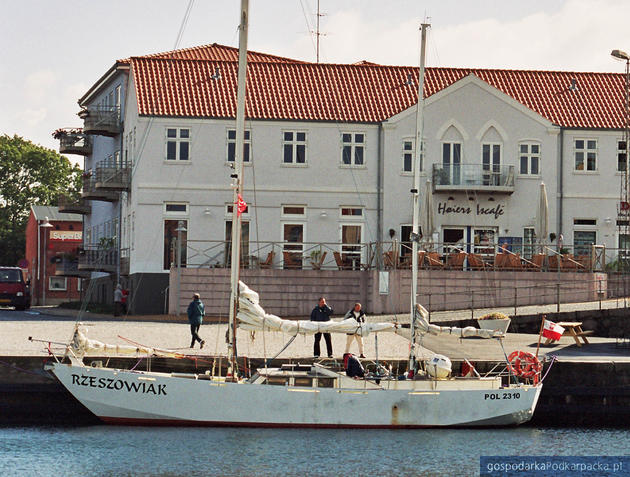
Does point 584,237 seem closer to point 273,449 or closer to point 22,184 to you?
point 273,449

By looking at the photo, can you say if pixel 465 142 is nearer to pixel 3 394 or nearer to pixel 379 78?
pixel 379 78

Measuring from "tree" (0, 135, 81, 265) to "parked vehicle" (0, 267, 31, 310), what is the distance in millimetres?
46273

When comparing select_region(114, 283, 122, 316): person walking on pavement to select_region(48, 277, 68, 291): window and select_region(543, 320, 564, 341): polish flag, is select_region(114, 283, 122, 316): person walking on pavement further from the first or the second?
select_region(48, 277, 68, 291): window

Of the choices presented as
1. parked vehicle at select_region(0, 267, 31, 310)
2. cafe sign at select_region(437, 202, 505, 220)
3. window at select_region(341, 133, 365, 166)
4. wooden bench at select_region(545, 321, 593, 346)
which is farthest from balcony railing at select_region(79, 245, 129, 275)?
wooden bench at select_region(545, 321, 593, 346)

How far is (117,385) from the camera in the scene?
29.7 metres

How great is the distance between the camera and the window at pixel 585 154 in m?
53.2

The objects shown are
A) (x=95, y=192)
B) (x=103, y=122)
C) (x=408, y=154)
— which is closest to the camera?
(x=408, y=154)

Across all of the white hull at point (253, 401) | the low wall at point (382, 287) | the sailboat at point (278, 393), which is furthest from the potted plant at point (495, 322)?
the white hull at point (253, 401)

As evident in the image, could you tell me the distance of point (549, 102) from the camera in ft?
181

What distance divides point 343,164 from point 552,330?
18.2 m

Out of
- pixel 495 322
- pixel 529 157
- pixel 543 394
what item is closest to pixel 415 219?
pixel 543 394

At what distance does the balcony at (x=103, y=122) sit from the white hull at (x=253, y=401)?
30.9 meters

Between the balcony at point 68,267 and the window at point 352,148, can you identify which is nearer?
the window at point 352,148

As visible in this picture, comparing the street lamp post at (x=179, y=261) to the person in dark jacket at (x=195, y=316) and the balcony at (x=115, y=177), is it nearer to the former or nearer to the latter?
the balcony at (x=115, y=177)
